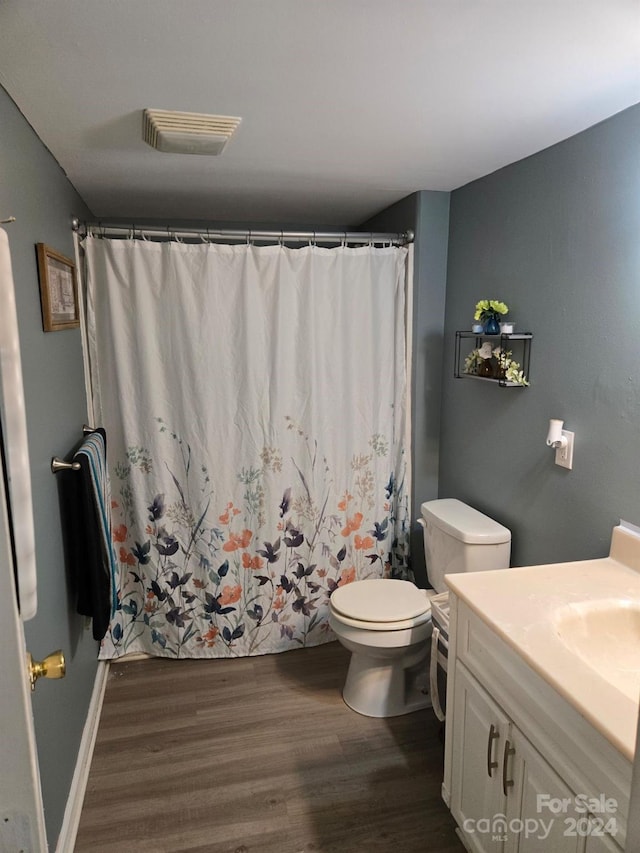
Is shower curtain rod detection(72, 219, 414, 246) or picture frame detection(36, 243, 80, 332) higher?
shower curtain rod detection(72, 219, 414, 246)

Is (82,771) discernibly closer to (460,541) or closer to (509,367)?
(460,541)

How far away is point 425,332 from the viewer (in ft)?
8.81

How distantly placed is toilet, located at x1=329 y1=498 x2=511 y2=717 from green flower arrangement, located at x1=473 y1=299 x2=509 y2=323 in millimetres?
799

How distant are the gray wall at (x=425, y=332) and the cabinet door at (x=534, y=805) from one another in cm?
153

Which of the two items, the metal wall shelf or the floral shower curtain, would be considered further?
the floral shower curtain

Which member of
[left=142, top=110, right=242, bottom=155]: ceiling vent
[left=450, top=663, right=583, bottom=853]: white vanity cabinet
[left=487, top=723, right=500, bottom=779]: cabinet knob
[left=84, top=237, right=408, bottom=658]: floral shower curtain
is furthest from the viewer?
[left=84, top=237, right=408, bottom=658]: floral shower curtain

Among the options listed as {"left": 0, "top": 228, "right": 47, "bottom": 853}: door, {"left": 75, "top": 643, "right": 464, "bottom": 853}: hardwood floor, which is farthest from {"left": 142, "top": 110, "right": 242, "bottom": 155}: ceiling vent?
{"left": 75, "top": 643, "right": 464, "bottom": 853}: hardwood floor

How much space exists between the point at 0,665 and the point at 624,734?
3.44 feet

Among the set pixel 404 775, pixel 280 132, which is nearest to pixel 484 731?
pixel 404 775

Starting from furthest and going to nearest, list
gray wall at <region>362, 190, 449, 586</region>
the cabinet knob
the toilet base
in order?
gray wall at <region>362, 190, 449, 586</region> < the toilet base < the cabinet knob

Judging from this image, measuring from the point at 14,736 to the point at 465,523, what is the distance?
67.9 inches

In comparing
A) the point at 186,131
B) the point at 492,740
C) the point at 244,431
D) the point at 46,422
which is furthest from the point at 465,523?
the point at 186,131

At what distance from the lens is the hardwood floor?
176 cm

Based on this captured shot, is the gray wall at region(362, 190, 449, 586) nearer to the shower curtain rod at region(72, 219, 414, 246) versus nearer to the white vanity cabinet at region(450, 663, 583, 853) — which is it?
the shower curtain rod at region(72, 219, 414, 246)
